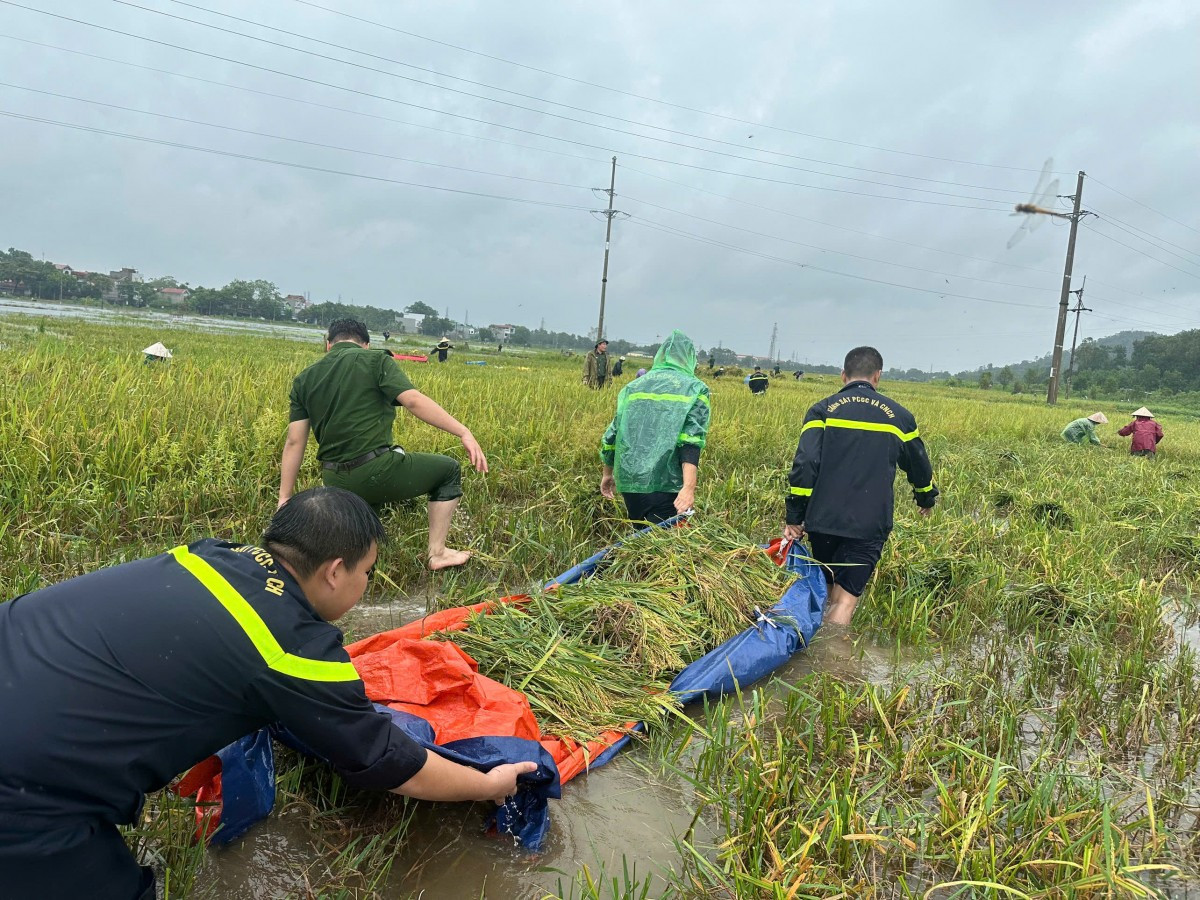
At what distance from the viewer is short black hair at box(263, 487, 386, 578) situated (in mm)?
1486

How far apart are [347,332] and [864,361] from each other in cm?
281

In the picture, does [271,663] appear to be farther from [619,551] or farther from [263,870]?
[619,551]

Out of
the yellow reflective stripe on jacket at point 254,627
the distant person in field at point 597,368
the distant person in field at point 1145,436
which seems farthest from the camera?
the distant person in field at point 597,368

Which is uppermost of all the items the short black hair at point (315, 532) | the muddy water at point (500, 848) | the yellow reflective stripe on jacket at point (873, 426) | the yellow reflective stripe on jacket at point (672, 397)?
the yellow reflective stripe on jacket at point (672, 397)

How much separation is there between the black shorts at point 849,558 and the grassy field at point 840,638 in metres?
0.27

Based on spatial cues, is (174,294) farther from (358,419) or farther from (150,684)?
(150,684)

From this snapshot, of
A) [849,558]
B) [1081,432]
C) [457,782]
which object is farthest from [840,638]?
[1081,432]

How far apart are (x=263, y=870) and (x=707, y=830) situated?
49.0 inches

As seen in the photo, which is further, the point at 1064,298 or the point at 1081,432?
the point at 1064,298

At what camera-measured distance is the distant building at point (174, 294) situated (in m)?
81.4

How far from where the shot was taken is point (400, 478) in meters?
3.61

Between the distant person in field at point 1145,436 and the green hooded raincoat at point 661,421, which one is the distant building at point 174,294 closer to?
the distant person in field at point 1145,436

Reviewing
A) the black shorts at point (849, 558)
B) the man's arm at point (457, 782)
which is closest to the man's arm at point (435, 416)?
the man's arm at point (457, 782)

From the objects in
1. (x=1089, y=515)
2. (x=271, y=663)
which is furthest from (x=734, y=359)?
(x=271, y=663)
